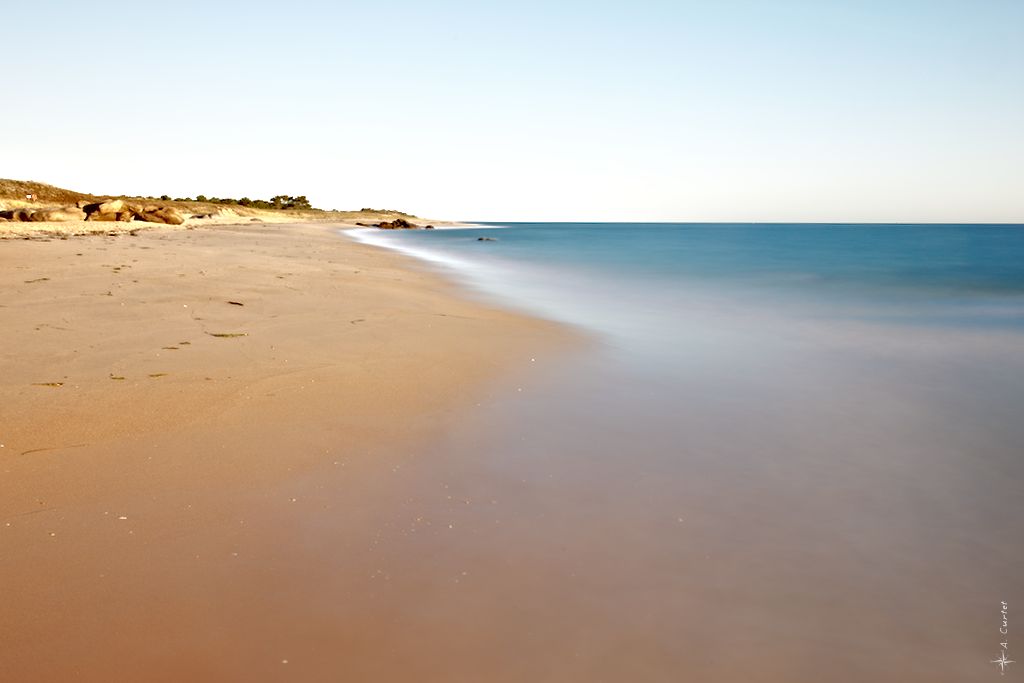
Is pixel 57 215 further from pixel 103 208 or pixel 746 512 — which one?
pixel 746 512

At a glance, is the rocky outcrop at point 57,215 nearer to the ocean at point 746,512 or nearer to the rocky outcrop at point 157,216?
the rocky outcrop at point 157,216

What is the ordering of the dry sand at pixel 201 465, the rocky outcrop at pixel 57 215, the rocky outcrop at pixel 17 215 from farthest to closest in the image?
the rocky outcrop at pixel 57 215, the rocky outcrop at pixel 17 215, the dry sand at pixel 201 465

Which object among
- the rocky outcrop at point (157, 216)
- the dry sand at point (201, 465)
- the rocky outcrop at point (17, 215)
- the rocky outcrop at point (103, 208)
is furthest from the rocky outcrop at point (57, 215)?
the dry sand at point (201, 465)

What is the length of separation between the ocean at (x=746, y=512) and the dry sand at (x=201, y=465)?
63 cm

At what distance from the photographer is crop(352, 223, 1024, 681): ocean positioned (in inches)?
101

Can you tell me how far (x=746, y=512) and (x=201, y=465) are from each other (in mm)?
3218

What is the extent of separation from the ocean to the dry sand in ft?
2.07

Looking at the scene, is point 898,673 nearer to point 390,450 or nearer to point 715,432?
point 715,432

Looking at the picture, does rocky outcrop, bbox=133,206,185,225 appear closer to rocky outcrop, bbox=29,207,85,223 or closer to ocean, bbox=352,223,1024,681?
rocky outcrop, bbox=29,207,85,223

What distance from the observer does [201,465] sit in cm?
396

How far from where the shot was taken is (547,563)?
3.06m

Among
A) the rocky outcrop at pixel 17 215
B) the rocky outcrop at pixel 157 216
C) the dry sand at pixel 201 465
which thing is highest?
the rocky outcrop at pixel 157 216

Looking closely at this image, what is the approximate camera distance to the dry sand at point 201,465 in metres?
2.44

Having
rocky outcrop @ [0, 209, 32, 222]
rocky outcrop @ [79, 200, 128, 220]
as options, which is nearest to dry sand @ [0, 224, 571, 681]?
rocky outcrop @ [0, 209, 32, 222]
